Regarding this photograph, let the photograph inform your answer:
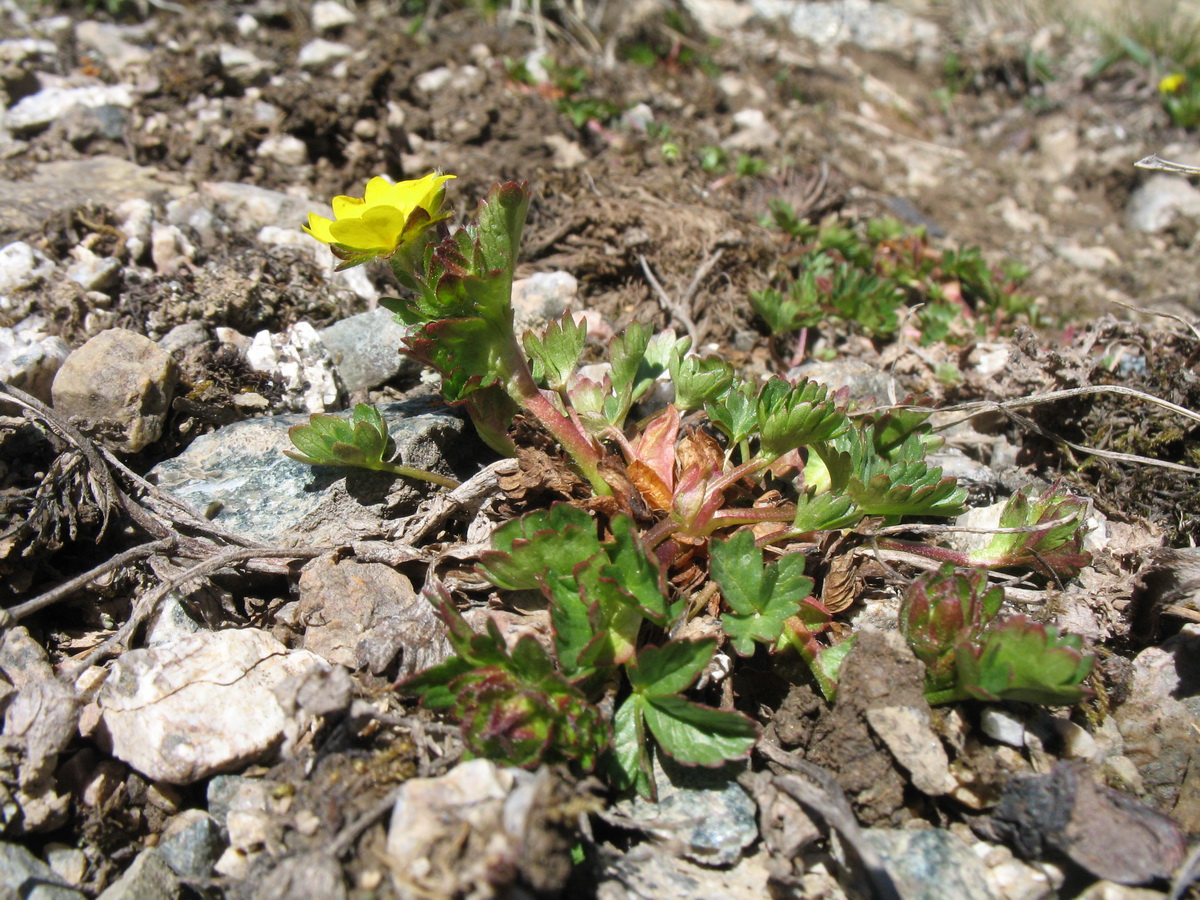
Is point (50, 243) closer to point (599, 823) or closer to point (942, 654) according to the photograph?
point (599, 823)

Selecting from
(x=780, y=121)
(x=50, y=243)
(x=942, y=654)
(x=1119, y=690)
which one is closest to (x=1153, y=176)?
(x=780, y=121)

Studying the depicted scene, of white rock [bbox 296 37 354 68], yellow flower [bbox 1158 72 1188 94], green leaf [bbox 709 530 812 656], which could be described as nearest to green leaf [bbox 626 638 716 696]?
green leaf [bbox 709 530 812 656]

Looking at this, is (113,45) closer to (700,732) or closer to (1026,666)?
(700,732)

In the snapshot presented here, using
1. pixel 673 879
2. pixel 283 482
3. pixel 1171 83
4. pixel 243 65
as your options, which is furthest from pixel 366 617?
pixel 1171 83

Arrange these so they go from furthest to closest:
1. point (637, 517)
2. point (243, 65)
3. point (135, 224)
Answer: point (243, 65)
point (135, 224)
point (637, 517)

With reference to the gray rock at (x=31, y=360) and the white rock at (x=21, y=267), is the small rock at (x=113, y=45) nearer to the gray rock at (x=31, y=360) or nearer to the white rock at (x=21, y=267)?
the white rock at (x=21, y=267)

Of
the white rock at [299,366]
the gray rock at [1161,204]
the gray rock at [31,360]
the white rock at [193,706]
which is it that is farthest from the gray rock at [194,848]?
the gray rock at [1161,204]

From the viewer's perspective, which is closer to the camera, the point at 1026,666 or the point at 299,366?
the point at 1026,666
